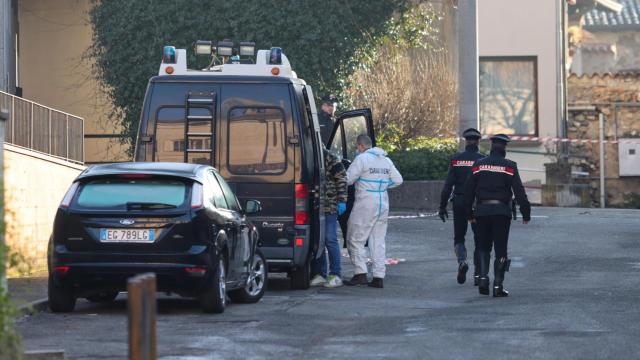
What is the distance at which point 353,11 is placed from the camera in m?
30.9

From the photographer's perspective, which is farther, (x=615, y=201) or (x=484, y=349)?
(x=615, y=201)

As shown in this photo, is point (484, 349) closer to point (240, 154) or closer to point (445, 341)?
point (445, 341)

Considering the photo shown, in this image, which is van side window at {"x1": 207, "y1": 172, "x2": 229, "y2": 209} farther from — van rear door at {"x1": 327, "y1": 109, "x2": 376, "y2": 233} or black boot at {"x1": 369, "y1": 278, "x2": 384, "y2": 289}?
van rear door at {"x1": 327, "y1": 109, "x2": 376, "y2": 233}

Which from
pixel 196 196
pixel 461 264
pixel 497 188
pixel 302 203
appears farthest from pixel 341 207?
pixel 196 196

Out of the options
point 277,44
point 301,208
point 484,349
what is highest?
point 277,44

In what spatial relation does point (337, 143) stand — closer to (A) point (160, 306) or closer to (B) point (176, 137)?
(B) point (176, 137)

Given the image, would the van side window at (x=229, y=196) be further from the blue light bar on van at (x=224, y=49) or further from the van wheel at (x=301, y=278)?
the blue light bar on van at (x=224, y=49)

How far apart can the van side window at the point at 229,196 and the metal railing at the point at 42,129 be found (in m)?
6.51

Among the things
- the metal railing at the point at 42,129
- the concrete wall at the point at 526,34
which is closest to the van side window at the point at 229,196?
the metal railing at the point at 42,129

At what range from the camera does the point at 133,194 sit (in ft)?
44.0

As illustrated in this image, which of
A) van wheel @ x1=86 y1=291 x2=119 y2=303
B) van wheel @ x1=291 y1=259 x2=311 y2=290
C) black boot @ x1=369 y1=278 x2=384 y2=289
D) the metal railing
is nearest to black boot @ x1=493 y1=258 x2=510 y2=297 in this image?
black boot @ x1=369 y1=278 x2=384 y2=289

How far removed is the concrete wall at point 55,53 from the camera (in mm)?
36500

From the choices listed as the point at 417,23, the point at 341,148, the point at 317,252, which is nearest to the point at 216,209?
the point at 317,252

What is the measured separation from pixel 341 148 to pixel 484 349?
8.04 m
